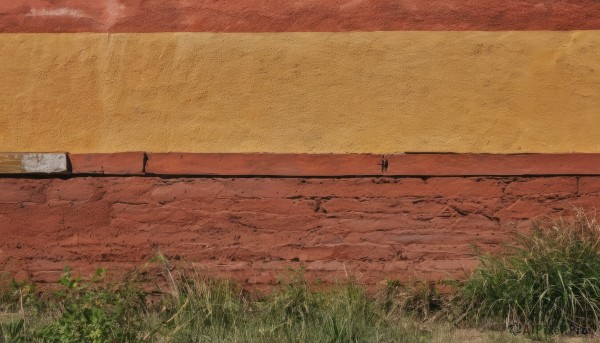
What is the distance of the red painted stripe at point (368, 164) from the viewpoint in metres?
5.54

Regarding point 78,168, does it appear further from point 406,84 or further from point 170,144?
point 406,84

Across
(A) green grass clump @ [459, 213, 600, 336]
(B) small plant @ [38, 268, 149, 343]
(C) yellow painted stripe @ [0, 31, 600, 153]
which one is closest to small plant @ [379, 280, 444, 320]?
(A) green grass clump @ [459, 213, 600, 336]

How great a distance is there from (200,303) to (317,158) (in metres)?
1.20

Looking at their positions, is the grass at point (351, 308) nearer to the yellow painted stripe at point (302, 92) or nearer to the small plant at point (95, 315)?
the small plant at point (95, 315)

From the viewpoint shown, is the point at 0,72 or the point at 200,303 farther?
the point at 0,72

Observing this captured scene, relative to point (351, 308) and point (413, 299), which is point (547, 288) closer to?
point (413, 299)

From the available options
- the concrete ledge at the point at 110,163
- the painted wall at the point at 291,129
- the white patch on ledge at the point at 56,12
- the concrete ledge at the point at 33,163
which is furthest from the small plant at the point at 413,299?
the white patch on ledge at the point at 56,12

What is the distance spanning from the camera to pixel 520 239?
556 centimetres

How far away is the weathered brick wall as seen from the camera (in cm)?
562

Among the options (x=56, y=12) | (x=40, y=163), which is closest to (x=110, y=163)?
(x=40, y=163)

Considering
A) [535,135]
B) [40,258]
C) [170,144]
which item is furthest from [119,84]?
[535,135]

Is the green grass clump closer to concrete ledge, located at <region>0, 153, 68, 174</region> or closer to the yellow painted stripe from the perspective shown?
the yellow painted stripe

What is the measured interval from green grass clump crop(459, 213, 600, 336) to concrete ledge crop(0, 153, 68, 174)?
112 inches

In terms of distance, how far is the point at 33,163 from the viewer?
584cm
